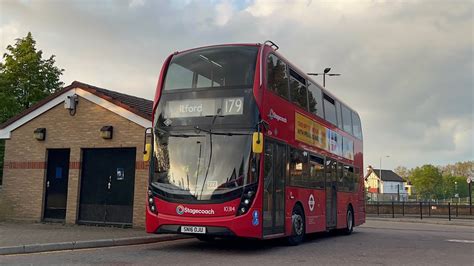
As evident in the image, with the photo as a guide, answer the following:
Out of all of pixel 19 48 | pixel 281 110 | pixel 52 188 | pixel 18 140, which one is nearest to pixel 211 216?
pixel 281 110

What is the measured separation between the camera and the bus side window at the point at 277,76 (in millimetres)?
11016

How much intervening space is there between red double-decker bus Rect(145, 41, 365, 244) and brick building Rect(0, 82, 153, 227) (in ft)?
14.7

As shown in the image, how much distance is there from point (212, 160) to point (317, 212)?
4.97 meters

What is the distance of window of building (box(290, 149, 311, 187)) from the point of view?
12.1m

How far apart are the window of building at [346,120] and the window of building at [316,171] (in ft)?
10.5

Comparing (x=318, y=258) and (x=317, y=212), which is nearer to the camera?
(x=318, y=258)

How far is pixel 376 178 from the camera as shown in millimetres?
117125

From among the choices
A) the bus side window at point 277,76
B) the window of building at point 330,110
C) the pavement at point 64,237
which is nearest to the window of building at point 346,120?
the window of building at point 330,110

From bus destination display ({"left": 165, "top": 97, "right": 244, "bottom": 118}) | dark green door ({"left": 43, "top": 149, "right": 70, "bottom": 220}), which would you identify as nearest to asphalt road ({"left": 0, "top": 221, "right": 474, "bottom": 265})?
bus destination display ({"left": 165, "top": 97, "right": 244, "bottom": 118})

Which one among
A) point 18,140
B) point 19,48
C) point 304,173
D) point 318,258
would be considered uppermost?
point 19,48

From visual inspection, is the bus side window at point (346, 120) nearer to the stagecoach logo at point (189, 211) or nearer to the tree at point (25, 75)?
the stagecoach logo at point (189, 211)

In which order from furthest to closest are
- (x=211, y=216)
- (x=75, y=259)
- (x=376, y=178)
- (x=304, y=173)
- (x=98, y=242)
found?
1. (x=376, y=178)
2. (x=304, y=173)
3. (x=98, y=242)
4. (x=211, y=216)
5. (x=75, y=259)

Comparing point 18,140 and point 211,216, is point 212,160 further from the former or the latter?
point 18,140

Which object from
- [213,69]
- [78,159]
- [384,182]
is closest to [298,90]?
[213,69]
